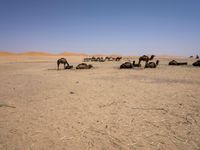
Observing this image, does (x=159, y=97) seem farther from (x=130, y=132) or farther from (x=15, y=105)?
(x=15, y=105)

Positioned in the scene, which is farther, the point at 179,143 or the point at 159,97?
the point at 159,97

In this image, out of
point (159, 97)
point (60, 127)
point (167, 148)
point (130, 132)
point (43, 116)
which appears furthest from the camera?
point (159, 97)

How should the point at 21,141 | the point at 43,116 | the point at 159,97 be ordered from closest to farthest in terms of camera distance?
the point at 21,141 → the point at 43,116 → the point at 159,97

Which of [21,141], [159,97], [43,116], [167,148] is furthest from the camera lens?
[159,97]

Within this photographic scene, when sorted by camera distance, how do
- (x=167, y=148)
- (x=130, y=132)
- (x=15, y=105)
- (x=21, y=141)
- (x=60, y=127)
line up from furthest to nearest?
(x=15, y=105), (x=60, y=127), (x=130, y=132), (x=21, y=141), (x=167, y=148)

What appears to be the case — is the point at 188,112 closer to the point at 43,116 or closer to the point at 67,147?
the point at 67,147

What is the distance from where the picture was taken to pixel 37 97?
26.7 feet

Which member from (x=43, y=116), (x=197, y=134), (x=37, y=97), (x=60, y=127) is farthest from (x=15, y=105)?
(x=197, y=134)

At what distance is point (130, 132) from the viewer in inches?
184

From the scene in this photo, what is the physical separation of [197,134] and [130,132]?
1494 mm

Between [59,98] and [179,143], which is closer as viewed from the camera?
[179,143]

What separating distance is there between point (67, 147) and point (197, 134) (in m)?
2.90

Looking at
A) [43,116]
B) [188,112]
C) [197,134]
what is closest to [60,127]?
[43,116]

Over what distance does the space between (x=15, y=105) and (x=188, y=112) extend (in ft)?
18.9
